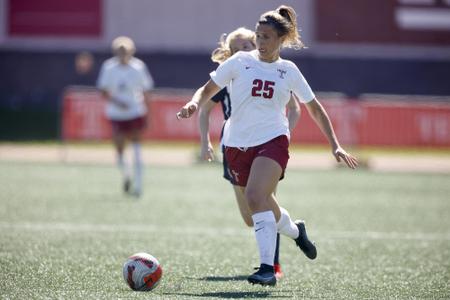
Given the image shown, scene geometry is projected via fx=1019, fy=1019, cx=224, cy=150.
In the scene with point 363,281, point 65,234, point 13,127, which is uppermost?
point 363,281

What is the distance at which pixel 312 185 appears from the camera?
1834 centimetres

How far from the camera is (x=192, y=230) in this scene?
11.9 m

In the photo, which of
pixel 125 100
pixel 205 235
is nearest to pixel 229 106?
pixel 205 235

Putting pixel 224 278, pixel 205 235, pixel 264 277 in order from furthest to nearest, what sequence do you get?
Answer: 1. pixel 205 235
2. pixel 224 278
3. pixel 264 277

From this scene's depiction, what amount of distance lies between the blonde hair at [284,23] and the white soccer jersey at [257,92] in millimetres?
192

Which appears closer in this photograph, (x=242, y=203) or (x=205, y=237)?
(x=242, y=203)

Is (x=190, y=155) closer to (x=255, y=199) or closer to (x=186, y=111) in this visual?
(x=255, y=199)

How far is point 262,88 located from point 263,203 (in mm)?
895

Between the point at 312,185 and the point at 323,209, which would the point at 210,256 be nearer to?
the point at 323,209

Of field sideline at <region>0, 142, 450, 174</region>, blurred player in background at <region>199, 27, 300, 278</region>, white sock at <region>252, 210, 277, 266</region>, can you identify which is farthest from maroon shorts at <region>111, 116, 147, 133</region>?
white sock at <region>252, 210, 277, 266</region>

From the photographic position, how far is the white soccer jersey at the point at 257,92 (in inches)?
313

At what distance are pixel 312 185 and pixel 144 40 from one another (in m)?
15.6

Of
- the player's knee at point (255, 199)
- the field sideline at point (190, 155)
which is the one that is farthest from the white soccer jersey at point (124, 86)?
the player's knee at point (255, 199)

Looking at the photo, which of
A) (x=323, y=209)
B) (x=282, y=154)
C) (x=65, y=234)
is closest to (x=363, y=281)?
(x=282, y=154)
